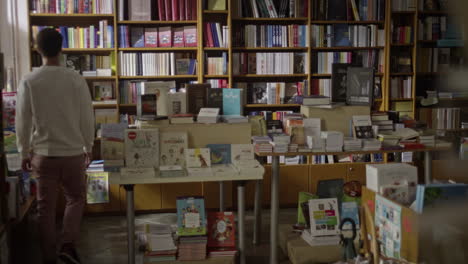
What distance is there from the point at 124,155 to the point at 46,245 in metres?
0.78

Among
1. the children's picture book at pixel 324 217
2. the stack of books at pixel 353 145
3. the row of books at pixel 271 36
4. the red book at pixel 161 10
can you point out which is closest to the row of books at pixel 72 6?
the red book at pixel 161 10

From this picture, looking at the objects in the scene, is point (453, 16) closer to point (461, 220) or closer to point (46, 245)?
point (461, 220)

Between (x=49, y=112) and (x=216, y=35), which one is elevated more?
(x=216, y=35)

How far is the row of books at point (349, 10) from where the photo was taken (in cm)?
530

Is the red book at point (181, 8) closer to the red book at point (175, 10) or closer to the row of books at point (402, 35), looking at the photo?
the red book at point (175, 10)

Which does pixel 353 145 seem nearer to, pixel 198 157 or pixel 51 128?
pixel 198 157

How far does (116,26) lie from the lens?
16.3 ft

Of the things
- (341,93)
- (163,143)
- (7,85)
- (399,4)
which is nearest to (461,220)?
(163,143)

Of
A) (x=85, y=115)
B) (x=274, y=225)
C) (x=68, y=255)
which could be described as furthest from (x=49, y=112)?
(x=274, y=225)

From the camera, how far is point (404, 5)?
212 inches

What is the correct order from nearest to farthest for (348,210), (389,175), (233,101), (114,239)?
(389,175), (348,210), (233,101), (114,239)

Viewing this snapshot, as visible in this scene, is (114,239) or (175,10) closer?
(114,239)

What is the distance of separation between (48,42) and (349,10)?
3.33 metres

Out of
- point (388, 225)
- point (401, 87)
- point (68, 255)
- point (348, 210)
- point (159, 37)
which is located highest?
point (159, 37)
